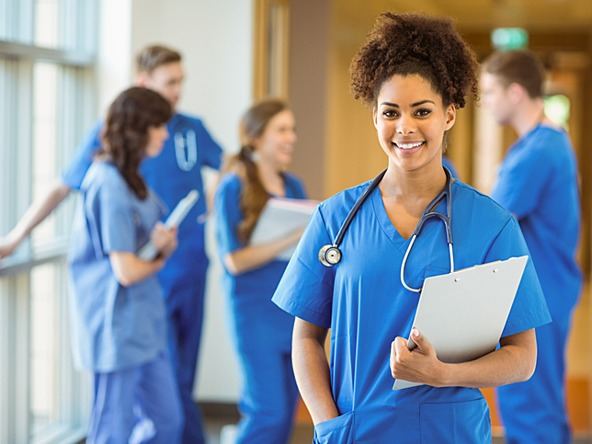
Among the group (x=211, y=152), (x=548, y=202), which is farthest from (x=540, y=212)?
(x=211, y=152)

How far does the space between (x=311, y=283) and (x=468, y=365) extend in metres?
0.30

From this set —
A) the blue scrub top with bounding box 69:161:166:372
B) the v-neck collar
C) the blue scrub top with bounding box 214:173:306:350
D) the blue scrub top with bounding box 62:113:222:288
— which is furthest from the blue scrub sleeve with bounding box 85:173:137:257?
the v-neck collar

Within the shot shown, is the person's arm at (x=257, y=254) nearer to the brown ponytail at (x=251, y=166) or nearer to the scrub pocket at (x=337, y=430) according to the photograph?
the brown ponytail at (x=251, y=166)

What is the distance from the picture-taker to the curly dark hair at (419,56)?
154cm

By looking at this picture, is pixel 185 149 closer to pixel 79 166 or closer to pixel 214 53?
pixel 79 166

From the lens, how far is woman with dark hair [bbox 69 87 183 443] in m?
2.74

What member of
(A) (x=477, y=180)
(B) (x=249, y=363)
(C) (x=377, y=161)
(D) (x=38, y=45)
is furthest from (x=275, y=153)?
(A) (x=477, y=180)

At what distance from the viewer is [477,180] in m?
12.0

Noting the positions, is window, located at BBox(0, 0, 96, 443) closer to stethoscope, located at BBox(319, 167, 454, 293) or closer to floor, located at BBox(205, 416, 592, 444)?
floor, located at BBox(205, 416, 592, 444)

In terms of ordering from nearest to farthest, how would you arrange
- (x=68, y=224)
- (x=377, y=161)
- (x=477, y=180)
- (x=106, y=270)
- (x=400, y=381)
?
(x=400, y=381)
(x=106, y=270)
(x=68, y=224)
(x=377, y=161)
(x=477, y=180)

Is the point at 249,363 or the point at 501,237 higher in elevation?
the point at 501,237

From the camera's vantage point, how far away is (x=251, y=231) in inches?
122

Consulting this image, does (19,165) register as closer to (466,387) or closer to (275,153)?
(275,153)

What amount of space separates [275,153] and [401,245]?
1.72 metres
